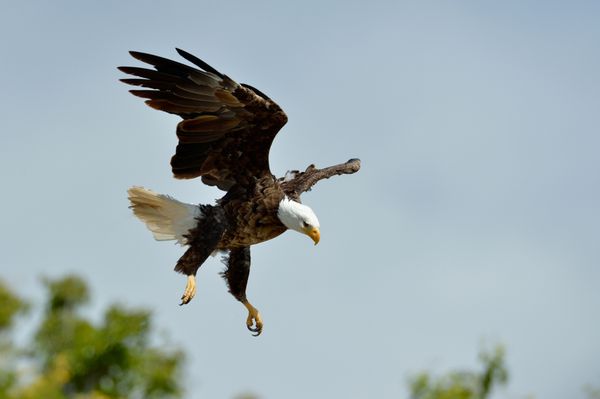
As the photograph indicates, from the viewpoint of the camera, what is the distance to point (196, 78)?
10.6 meters

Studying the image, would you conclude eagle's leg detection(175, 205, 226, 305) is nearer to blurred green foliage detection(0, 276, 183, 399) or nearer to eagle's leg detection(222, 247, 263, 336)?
eagle's leg detection(222, 247, 263, 336)

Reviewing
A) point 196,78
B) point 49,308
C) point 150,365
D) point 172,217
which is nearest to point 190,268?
point 172,217

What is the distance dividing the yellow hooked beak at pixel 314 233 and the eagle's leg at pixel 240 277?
0.92m

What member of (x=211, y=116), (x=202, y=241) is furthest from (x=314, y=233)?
(x=211, y=116)

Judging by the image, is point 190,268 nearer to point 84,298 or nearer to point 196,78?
point 196,78

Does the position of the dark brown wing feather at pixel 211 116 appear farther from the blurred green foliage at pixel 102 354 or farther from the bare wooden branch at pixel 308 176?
the blurred green foliage at pixel 102 354

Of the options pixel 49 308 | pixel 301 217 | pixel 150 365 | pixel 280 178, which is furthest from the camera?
pixel 49 308

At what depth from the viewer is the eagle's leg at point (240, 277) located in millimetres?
11336

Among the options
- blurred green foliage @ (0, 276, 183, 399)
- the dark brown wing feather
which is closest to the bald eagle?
the dark brown wing feather

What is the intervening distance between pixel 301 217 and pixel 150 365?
1386 centimetres

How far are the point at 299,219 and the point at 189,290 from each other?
1026 millimetres

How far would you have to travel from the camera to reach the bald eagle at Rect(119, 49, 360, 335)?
10.6 m

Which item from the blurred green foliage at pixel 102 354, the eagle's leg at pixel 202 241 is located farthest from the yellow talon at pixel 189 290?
the blurred green foliage at pixel 102 354

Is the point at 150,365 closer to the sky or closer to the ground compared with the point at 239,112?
closer to the sky
